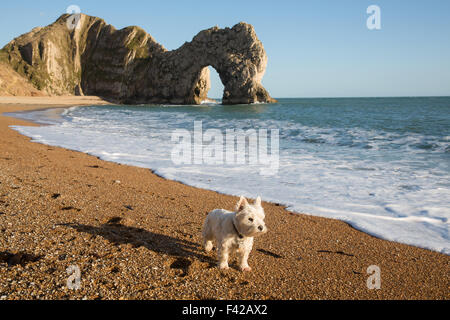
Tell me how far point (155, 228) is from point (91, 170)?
490 cm

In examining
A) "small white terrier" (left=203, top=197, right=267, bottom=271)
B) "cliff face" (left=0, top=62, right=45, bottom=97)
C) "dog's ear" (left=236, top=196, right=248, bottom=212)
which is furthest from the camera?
"cliff face" (left=0, top=62, right=45, bottom=97)

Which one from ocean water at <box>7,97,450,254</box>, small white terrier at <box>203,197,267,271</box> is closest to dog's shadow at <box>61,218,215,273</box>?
small white terrier at <box>203,197,267,271</box>

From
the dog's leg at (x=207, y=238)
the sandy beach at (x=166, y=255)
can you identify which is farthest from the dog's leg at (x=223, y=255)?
the dog's leg at (x=207, y=238)

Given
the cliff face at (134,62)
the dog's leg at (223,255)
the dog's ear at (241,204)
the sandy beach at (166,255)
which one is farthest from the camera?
the cliff face at (134,62)

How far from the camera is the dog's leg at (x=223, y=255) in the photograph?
138 inches

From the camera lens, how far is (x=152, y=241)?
13.4 ft

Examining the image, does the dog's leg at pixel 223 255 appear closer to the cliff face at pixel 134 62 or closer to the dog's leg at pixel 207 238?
the dog's leg at pixel 207 238

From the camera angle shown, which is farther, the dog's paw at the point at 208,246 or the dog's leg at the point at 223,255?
the dog's paw at the point at 208,246

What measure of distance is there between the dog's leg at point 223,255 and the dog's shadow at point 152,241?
19 cm

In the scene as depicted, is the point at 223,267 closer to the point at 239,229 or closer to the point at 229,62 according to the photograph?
the point at 239,229

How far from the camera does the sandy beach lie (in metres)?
3.01

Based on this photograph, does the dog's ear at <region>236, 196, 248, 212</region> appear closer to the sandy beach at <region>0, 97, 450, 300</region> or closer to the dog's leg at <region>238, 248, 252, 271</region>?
the dog's leg at <region>238, 248, 252, 271</region>

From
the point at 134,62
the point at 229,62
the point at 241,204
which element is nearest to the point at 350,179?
the point at 241,204

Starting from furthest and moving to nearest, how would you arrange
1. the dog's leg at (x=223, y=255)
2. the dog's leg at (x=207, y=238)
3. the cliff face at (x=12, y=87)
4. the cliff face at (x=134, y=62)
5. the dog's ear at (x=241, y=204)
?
the cliff face at (x=134, y=62)
the cliff face at (x=12, y=87)
the dog's leg at (x=207, y=238)
the dog's leg at (x=223, y=255)
the dog's ear at (x=241, y=204)
